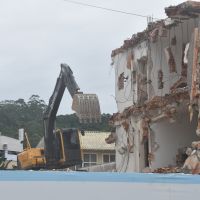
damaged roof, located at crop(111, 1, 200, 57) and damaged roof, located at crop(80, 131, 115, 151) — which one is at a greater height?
damaged roof, located at crop(111, 1, 200, 57)

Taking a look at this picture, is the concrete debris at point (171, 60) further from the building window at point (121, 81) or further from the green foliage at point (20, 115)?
the green foliage at point (20, 115)

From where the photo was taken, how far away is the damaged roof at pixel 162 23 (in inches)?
859

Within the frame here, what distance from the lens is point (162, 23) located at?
24.0m

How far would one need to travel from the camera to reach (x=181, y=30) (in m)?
24.6

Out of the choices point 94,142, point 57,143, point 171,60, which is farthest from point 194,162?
point 94,142

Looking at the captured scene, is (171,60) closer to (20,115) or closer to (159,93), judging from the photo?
(159,93)

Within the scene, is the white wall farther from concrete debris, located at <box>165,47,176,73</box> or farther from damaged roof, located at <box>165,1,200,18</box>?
damaged roof, located at <box>165,1,200,18</box>

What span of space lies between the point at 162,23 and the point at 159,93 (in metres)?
3.12

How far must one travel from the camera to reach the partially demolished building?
903 inches

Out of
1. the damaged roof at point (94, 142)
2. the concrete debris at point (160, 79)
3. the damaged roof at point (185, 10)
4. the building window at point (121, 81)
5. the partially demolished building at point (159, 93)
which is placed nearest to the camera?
the damaged roof at point (185, 10)

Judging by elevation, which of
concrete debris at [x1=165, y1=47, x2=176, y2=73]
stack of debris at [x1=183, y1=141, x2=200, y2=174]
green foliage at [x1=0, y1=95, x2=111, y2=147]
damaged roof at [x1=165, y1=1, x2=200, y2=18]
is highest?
green foliage at [x1=0, y1=95, x2=111, y2=147]

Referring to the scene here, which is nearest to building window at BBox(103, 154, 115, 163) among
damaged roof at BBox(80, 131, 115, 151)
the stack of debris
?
damaged roof at BBox(80, 131, 115, 151)

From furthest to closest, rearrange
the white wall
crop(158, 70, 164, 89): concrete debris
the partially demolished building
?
crop(158, 70, 164, 89): concrete debris → the white wall → the partially demolished building

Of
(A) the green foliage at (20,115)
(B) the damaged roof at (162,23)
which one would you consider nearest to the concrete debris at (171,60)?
(B) the damaged roof at (162,23)
